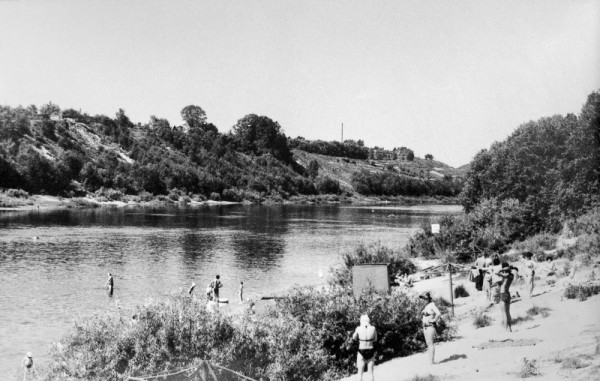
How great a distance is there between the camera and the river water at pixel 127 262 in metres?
33.2

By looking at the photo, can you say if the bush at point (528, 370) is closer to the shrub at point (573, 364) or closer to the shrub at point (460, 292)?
the shrub at point (573, 364)

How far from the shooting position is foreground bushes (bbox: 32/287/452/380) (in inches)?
642

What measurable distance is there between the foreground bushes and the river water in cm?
264

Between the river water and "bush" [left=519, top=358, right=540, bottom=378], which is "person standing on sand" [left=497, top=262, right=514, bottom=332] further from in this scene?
the river water

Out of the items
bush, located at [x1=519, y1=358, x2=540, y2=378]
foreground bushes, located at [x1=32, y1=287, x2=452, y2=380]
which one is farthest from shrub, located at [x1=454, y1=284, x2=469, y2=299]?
bush, located at [x1=519, y1=358, x2=540, y2=378]

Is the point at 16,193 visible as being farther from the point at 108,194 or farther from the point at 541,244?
the point at 541,244

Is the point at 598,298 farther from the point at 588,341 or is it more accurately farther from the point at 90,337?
the point at 90,337

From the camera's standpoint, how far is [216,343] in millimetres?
17297

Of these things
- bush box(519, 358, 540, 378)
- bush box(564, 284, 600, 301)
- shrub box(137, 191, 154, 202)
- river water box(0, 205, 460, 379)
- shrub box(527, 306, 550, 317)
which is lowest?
river water box(0, 205, 460, 379)

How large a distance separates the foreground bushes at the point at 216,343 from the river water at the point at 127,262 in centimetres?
264

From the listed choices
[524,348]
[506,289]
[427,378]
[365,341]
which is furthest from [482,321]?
[365,341]

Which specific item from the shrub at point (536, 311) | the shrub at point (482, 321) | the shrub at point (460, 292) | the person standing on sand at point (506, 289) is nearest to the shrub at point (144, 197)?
the shrub at point (460, 292)

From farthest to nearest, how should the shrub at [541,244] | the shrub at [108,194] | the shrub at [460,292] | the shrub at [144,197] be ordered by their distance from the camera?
the shrub at [144,197], the shrub at [108,194], the shrub at [541,244], the shrub at [460,292]

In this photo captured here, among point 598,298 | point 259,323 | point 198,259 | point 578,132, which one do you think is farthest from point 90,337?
point 578,132
